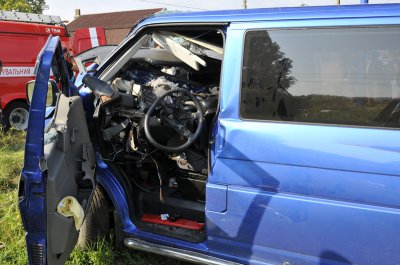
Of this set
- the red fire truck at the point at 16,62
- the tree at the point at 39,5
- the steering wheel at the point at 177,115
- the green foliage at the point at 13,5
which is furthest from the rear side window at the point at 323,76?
the tree at the point at 39,5

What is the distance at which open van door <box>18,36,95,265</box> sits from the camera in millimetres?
2230

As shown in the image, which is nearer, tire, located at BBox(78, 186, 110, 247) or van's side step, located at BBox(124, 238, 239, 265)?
van's side step, located at BBox(124, 238, 239, 265)

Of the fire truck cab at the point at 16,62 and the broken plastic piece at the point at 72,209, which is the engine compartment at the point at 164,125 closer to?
the broken plastic piece at the point at 72,209

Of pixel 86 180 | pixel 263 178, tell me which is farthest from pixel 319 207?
pixel 86 180

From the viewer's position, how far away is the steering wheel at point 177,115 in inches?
107

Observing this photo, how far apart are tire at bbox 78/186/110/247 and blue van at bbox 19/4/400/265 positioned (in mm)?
100

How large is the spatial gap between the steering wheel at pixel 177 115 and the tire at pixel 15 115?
6.76 m

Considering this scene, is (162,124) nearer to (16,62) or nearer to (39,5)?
(16,62)

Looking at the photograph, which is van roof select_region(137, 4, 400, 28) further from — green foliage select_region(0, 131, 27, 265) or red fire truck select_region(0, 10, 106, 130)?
red fire truck select_region(0, 10, 106, 130)

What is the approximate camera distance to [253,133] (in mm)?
2447

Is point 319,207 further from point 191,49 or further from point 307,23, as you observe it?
point 191,49

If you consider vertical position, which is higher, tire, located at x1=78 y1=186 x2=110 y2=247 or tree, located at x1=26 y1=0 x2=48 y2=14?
tree, located at x1=26 y1=0 x2=48 y2=14

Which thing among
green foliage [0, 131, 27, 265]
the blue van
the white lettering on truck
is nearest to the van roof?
the blue van

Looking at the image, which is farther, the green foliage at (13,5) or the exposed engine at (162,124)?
the green foliage at (13,5)
